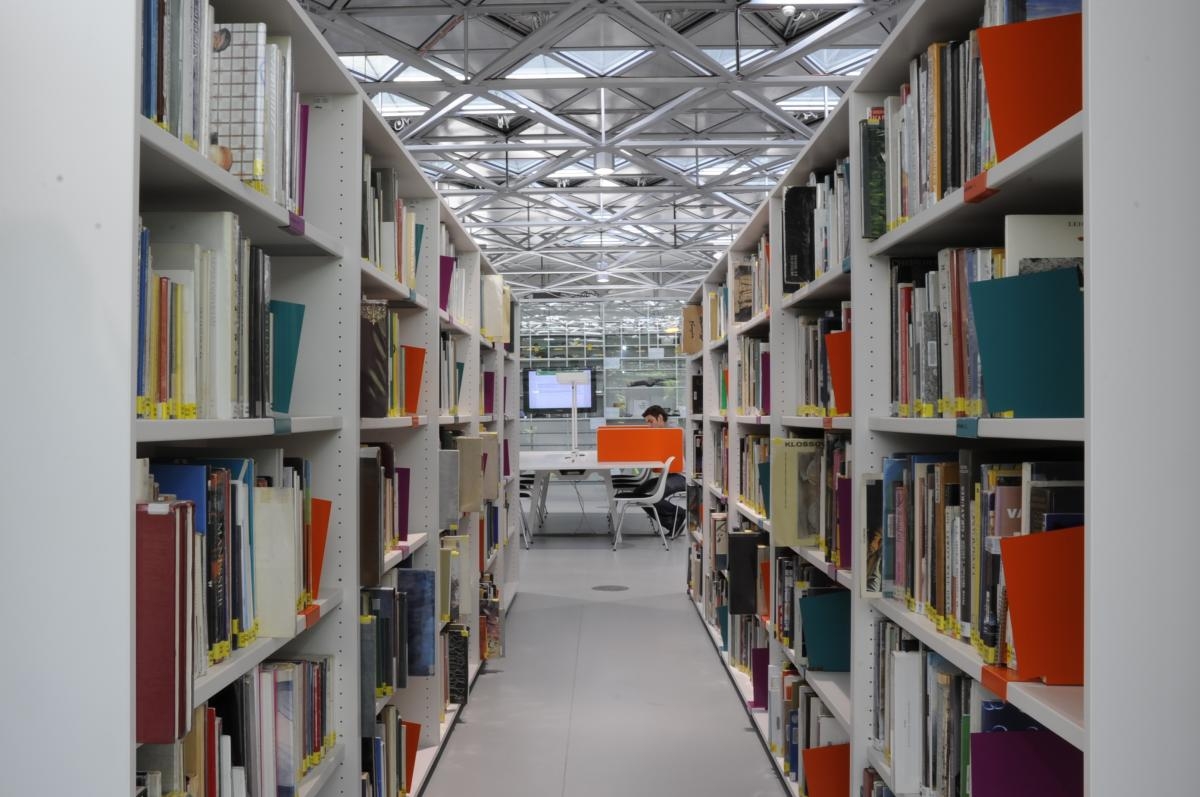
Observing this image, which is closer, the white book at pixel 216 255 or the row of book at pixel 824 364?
the white book at pixel 216 255

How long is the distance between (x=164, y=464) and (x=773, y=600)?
2283 millimetres

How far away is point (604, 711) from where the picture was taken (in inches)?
153

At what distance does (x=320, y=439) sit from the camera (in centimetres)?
224

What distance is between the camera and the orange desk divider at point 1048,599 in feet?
4.35

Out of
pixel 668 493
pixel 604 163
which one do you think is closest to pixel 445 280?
pixel 668 493

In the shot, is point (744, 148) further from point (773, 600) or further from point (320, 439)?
point (320, 439)

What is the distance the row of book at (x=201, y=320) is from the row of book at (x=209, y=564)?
0.12 meters

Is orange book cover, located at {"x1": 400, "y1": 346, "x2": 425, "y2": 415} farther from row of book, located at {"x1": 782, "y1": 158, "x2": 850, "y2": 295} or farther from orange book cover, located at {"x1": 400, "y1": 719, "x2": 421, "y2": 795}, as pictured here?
row of book, located at {"x1": 782, "y1": 158, "x2": 850, "y2": 295}

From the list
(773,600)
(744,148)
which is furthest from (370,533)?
(744,148)

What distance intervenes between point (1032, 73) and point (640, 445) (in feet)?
25.9

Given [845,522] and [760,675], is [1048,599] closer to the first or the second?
[845,522]

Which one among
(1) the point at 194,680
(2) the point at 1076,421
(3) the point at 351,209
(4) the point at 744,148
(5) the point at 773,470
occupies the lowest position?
(1) the point at 194,680
